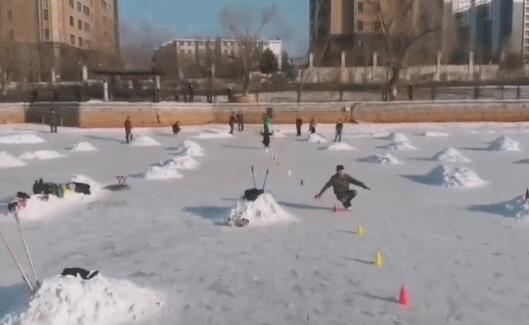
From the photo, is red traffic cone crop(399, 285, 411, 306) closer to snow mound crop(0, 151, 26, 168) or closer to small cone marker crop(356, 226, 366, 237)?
small cone marker crop(356, 226, 366, 237)

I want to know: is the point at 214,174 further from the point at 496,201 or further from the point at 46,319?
the point at 46,319

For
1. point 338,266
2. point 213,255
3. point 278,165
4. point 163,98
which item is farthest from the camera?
point 163,98

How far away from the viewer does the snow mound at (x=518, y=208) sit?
1066cm

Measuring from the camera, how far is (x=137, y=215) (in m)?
11.4

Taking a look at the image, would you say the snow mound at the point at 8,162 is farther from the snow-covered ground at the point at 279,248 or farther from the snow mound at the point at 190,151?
the snow mound at the point at 190,151

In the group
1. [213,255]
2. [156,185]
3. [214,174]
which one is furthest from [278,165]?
[213,255]

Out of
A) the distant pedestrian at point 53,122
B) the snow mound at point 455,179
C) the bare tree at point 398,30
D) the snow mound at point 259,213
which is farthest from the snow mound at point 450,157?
the bare tree at point 398,30

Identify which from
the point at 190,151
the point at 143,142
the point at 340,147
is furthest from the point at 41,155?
Result: the point at 340,147

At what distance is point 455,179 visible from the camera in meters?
14.2

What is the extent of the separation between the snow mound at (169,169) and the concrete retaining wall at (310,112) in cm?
1761

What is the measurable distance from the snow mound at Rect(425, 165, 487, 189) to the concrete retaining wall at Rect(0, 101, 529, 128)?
22.2 meters

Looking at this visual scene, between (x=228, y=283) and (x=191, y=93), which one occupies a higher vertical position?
(x=191, y=93)

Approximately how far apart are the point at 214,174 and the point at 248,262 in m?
8.68

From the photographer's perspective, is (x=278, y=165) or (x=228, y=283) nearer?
(x=228, y=283)
